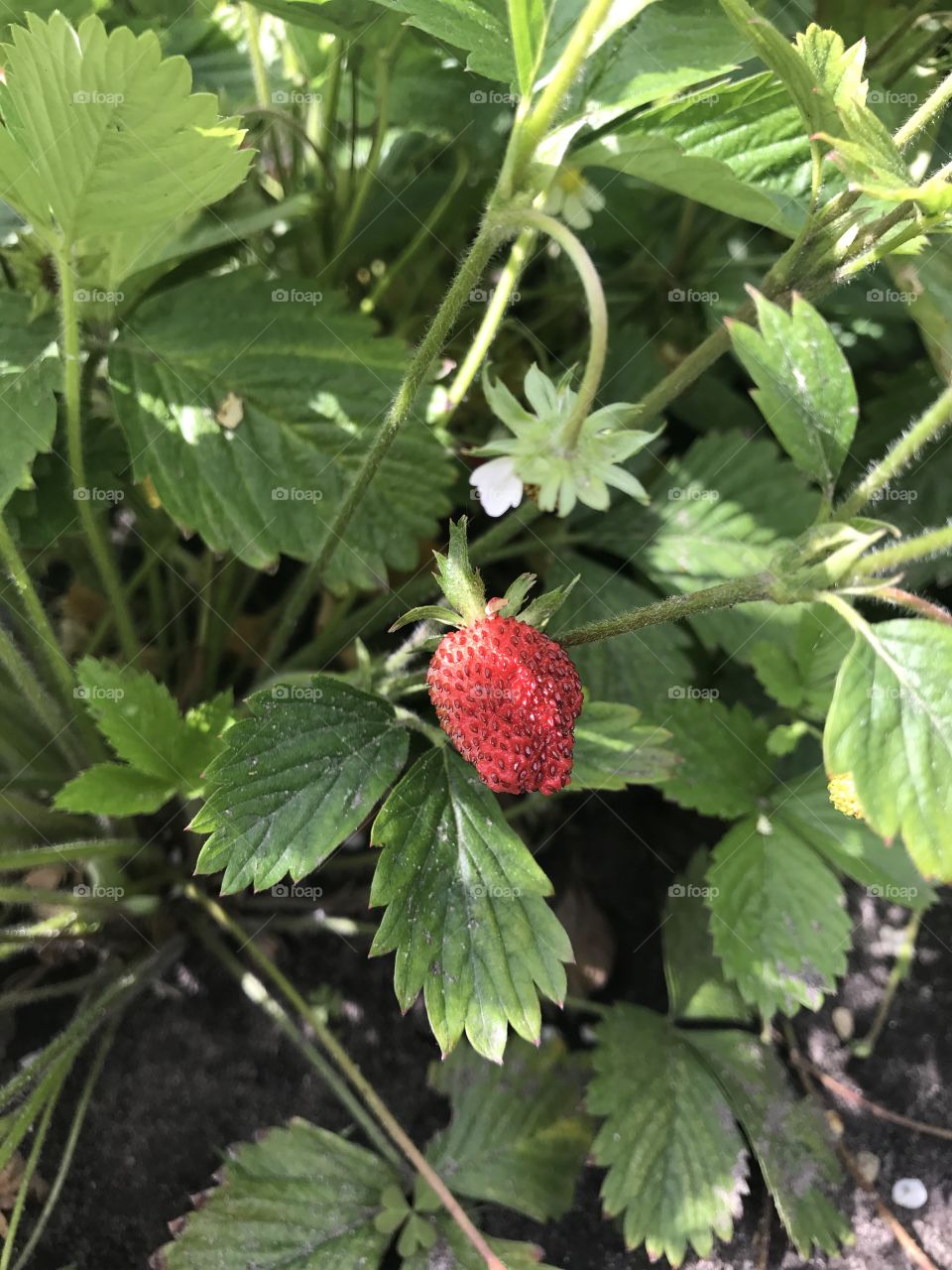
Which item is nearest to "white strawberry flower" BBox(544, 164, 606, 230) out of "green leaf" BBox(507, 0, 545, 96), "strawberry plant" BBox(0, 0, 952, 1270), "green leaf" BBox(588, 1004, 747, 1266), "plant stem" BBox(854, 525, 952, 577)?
"strawberry plant" BBox(0, 0, 952, 1270)

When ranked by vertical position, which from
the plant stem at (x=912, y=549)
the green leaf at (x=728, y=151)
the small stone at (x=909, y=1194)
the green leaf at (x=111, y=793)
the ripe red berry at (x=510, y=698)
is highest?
the green leaf at (x=728, y=151)

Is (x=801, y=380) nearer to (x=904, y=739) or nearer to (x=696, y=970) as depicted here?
(x=904, y=739)

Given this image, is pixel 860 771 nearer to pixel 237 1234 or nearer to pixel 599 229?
pixel 237 1234

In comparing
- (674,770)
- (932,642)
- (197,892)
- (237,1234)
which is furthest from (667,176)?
(237,1234)

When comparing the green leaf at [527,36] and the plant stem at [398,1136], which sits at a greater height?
the green leaf at [527,36]

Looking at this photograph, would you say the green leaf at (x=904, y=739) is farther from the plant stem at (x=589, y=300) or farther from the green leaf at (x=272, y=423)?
the green leaf at (x=272, y=423)

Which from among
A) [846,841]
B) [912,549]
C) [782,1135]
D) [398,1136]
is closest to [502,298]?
[912,549]

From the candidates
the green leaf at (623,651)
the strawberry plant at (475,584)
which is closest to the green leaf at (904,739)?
the strawberry plant at (475,584)
